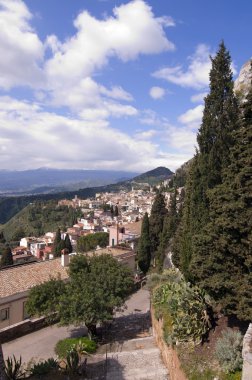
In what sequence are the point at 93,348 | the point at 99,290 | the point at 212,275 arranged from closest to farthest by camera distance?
1. the point at 212,275
2. the point at 93,348
3. the point at 99,290

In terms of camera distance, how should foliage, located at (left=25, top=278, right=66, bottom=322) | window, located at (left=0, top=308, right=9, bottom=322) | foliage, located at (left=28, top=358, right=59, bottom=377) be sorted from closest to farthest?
1. foliage, located at (left=28, top=358, right=59, bottom=377)
2. foliage, located at (left=25, top=278, right=66, bottom=322)
3. window, located at (left=0, top=308, right=9, bottom=322)

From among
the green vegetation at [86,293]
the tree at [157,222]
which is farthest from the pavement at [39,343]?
the tree at [157,222]

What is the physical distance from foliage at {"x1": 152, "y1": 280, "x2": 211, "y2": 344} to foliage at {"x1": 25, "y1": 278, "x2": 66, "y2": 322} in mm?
6745

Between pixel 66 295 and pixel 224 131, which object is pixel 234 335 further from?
pixel 66 295

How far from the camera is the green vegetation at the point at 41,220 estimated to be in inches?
4700

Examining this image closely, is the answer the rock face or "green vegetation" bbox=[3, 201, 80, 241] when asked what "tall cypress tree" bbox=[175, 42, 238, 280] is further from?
"green vegetation" bbox=[3, 201, 80, 241]

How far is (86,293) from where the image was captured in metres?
16.1

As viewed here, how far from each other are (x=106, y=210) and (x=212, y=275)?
124 metres

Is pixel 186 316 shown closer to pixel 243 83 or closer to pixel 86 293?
pixel 86 293

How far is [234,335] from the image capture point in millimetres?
9328

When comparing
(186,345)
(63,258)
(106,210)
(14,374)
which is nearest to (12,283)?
(63,258)

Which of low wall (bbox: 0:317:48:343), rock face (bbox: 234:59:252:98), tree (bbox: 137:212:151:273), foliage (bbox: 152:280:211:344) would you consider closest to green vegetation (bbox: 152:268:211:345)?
foliage (bbox: 152:280:211:344)

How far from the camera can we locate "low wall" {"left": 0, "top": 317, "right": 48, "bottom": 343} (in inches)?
659

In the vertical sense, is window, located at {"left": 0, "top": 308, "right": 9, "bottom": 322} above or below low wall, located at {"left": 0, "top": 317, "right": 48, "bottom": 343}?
below
